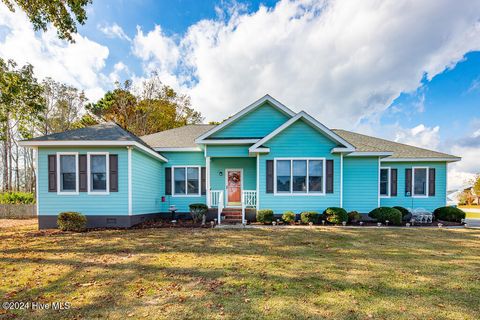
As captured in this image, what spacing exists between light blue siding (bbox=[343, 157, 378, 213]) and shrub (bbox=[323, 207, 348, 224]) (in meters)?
1.82

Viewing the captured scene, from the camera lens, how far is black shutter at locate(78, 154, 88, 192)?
10.5 m

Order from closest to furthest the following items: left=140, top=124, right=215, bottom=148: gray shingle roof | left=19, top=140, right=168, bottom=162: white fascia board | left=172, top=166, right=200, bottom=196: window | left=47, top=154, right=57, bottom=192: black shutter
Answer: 1. left=19, top=140, right=168, bottom=162: white fascia board
2. left=47, top=154, right=57, bottom=192: black shutter
3. left=172, top=166, right=200, bottom=196: window
4. left=140, top=124, right=215, bottom=148: gray shingle roof

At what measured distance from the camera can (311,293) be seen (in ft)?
13.3

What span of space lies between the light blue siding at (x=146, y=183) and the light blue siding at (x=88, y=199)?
45cm

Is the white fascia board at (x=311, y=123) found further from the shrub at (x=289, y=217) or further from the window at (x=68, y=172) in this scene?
the window at (x=68, y=172)

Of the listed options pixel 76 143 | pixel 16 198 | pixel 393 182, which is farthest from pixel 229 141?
pixel 16 198

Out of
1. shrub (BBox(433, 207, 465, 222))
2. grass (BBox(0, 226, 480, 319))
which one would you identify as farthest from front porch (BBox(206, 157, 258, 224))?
shrub (BBox(433, 207, 465, 222))

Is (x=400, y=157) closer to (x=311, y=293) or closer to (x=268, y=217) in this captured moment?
(x=268, y=217)

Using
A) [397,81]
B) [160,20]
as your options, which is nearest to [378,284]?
[397,81]

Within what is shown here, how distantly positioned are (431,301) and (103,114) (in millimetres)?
31642

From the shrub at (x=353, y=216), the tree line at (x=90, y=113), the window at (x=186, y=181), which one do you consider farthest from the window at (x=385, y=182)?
the tree line at (x=90, y=113)

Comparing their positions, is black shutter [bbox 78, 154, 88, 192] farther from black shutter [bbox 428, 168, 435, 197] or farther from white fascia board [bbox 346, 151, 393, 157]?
black shutter [bbox 428, 168, 435, 197]

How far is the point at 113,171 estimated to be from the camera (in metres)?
10.5

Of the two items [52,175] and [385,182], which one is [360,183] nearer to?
[385,182]
